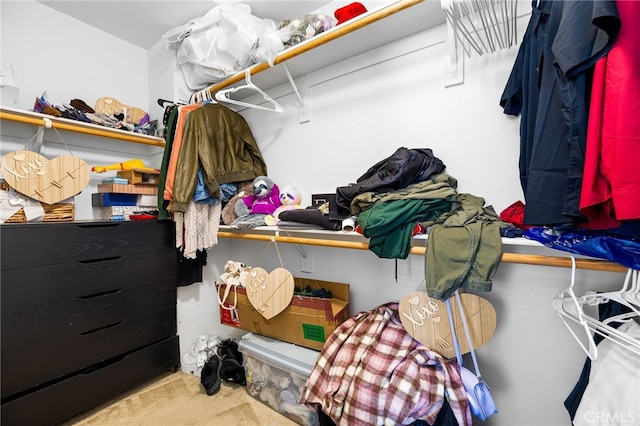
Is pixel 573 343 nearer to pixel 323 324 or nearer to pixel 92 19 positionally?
pixel 323 324

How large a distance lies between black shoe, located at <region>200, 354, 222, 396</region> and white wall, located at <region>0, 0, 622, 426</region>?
28 cm

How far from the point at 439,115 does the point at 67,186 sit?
180 centimetres

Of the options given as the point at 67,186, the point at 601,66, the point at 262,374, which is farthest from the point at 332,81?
the point at 262,374

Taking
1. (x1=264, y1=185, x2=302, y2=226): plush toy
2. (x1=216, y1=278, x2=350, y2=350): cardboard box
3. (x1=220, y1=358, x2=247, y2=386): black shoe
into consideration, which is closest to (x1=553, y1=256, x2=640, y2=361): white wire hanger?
(x1=216, y1=278, x2=350, y2=350): cardboard box

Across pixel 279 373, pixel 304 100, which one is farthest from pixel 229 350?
pixel 304 100

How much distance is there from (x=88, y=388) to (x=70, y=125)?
4.38 feet

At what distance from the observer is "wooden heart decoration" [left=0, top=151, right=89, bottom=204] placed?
3.89 feet

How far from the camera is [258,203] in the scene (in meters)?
1.50

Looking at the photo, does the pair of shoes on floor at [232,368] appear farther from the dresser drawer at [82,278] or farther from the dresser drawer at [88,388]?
the dresser drawer at [82,278]

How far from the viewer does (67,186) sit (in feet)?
4.38

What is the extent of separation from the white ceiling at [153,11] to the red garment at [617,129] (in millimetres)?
1276

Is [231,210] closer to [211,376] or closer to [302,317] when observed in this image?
[302,317]

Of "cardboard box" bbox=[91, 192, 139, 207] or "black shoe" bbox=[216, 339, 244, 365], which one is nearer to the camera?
"cardboard box" bbox=[91, 192, 139, 207]

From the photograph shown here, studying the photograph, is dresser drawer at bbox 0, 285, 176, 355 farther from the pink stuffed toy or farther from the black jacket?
the black jacket
